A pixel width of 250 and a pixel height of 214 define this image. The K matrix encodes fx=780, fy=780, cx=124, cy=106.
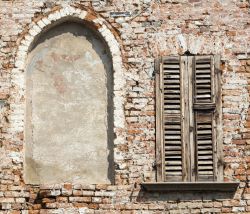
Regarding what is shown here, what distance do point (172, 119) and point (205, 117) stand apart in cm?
43

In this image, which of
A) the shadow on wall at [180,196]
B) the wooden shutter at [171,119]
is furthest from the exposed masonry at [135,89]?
the wooden shutter at [171,119]

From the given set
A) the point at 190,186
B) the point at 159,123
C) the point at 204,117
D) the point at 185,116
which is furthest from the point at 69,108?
the point at 190,186

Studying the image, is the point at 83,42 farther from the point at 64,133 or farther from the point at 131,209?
the point at 131,209

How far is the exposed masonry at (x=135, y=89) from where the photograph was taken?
9992 mm

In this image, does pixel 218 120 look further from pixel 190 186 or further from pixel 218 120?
pixel 190 186

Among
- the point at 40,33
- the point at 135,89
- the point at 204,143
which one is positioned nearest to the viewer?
the point at 204,143

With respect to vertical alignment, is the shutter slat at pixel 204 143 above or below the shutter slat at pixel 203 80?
below

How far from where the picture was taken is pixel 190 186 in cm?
995

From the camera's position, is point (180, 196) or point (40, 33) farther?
point (40, 33)

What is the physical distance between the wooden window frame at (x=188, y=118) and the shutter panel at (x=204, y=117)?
0.03 metres

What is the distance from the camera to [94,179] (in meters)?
10.2

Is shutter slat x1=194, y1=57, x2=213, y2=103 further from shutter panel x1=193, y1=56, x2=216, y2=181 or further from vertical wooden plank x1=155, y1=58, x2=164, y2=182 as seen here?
vertical wooden plank x1=155, y1=58, x2=164, y2=182

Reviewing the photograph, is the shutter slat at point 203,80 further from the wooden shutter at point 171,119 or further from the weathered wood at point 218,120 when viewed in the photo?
the wooden shutter at point 171,119

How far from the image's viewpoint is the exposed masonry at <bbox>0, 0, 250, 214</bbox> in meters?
9.99
